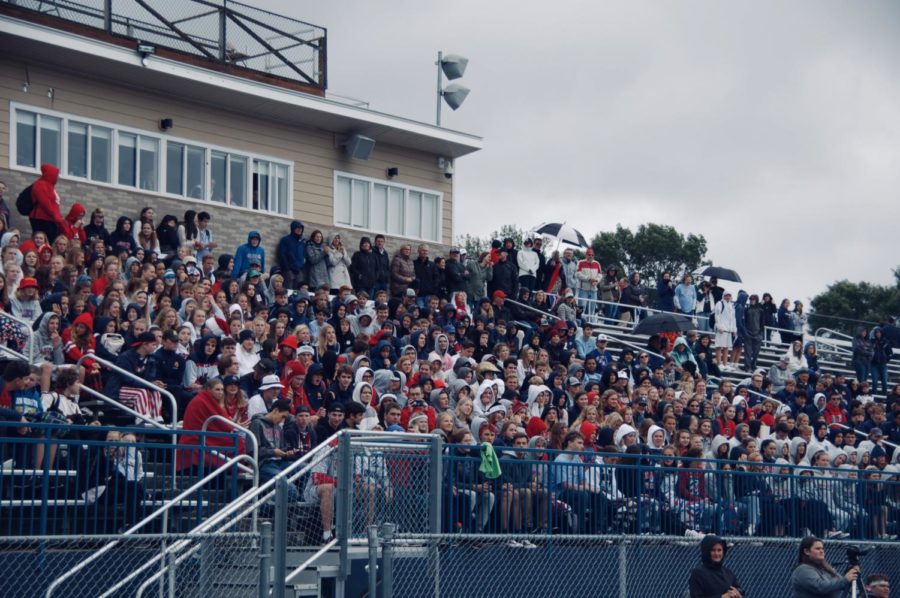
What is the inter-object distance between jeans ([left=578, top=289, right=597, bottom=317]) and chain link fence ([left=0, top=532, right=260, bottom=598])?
688 inches

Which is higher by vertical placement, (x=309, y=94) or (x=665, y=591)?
(x=309, y=94)

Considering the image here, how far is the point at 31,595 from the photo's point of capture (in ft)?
34.9

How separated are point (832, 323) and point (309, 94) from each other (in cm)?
5121

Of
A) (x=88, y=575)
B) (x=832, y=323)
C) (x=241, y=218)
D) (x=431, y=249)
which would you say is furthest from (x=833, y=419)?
(x=832, y=323)

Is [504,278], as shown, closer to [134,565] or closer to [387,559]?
[134,565]

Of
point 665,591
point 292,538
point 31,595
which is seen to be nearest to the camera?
point 31,595

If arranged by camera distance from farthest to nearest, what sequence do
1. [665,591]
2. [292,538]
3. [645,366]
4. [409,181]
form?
[409,181] < [645,366] < [665,591] < [292,538]

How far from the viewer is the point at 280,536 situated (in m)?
11.0

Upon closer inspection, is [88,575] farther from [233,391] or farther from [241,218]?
[241,218]

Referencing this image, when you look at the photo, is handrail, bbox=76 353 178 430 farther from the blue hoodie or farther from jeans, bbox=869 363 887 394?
jeans, bbox=869 363 887 394

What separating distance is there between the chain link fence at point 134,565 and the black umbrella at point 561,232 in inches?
720

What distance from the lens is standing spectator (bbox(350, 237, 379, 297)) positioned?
23469 mm

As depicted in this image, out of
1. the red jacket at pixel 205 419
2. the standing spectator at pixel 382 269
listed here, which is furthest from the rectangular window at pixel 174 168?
the red jacket at pixel 205 419

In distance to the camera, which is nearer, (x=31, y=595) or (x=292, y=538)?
(x=31, y=595)
